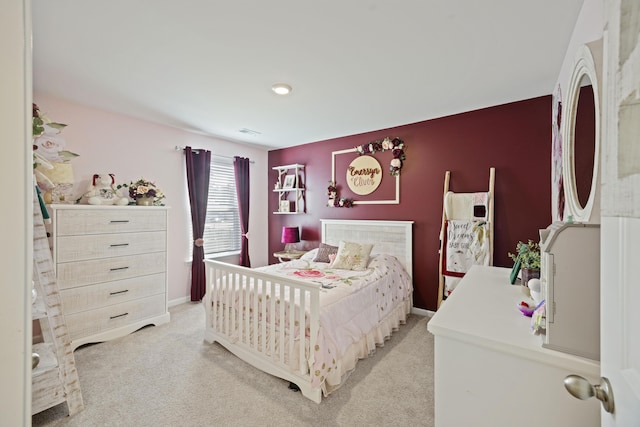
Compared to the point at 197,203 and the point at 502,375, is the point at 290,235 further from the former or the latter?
the point at 502,375

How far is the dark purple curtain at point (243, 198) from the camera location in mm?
4449

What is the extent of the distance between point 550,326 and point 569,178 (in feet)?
3.57

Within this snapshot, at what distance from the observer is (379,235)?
12.0ft

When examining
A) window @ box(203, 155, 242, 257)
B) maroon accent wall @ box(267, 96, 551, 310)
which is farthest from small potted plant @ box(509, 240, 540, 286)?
window @ box(203, 155, 242, 257)

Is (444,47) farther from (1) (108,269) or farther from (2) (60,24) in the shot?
(1) (108,269)

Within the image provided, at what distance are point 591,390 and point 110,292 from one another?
11.4 ft

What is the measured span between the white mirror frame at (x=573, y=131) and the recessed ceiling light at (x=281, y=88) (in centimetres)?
194

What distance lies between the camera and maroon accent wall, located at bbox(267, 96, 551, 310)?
273cm

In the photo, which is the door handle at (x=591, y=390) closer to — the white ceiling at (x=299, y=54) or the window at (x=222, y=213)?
the white ceiling at (x=299, y=54)

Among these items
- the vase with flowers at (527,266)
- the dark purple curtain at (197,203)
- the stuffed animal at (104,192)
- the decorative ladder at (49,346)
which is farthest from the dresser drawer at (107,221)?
the vase with flowers at (527,266)

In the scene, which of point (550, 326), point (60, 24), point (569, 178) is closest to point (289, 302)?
point (550, 326)

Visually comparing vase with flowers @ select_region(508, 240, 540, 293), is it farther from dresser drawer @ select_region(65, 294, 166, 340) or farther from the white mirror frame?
dresser drawer @ select_region(65, 294, 166, 340)

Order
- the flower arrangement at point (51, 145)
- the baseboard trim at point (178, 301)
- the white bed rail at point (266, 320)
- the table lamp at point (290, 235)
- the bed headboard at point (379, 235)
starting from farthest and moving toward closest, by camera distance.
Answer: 1. the table lamp at point (290, 235)
2. the baseboard trim at point (178, 301)
3. the bed headboard at point (379, 235)
4. the flower arrangement at point (51, 145)
5. the white bed rail at point (266, 320)

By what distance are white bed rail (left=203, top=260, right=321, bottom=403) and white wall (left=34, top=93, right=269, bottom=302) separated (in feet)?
4.57
